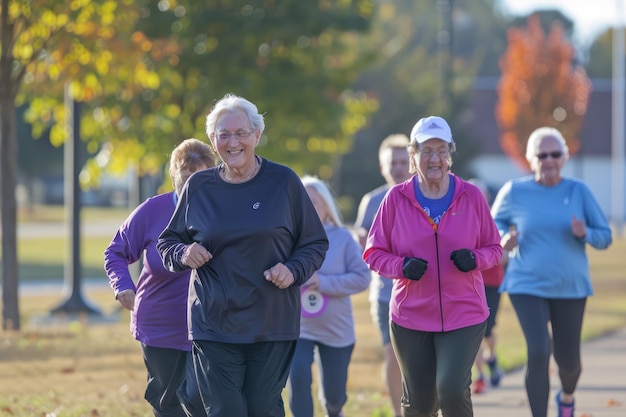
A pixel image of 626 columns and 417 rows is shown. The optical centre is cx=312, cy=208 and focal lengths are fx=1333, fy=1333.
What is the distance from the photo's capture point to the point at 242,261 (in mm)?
5766

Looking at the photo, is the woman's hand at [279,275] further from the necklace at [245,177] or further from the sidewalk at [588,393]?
the sidewalk at [588,393]

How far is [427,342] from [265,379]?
1.04 metres

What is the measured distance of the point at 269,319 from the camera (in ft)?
19.1

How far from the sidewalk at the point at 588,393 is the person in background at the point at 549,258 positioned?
4.59ft

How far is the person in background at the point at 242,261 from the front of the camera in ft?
18.9

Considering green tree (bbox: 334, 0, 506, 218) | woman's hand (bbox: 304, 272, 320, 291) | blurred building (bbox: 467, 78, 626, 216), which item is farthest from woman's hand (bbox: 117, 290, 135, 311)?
blurred building (bbox: 467, 78, 626, 216)

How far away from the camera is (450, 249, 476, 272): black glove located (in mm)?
6328

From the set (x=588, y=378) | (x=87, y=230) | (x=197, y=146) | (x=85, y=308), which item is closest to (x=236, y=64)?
(x=85, y=308)

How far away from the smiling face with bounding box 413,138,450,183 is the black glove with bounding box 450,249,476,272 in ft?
1.34

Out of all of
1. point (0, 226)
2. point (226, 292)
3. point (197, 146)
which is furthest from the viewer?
point (0, 226)

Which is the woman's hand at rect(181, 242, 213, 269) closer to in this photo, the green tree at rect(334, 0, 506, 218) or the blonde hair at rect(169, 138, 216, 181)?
the blonde hair at rect(169, 138, 216, 181)

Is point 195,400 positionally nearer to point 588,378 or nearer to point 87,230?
point 588,378

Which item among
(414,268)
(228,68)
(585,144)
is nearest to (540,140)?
(414,268)

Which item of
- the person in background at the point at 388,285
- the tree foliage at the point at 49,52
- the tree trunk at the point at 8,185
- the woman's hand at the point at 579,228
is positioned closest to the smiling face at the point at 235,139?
the woman's hand at the point at 579,228
